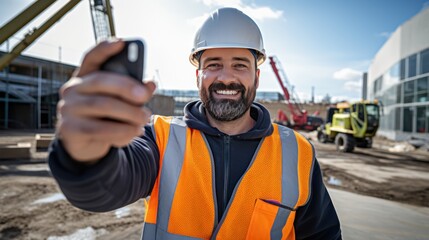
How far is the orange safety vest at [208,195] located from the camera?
1483 millimetres

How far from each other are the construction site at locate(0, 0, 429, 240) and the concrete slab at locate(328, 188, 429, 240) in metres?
0.01

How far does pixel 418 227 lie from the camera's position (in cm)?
365

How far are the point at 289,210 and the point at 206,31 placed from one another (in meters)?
1.37

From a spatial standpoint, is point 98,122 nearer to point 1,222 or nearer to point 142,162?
point 142,162

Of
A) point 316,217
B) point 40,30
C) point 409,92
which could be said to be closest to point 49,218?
point 316,217

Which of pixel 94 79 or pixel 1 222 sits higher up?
pixel 94 79

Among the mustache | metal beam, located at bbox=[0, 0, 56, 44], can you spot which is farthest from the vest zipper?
metal beam, located at bbox=[0, 0, 56, 44]

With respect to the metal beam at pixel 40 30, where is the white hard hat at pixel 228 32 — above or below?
below

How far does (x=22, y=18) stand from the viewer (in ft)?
28.9

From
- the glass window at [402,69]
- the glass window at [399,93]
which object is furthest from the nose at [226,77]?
the glass window at [402,69]

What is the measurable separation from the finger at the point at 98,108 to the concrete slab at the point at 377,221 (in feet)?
10.5

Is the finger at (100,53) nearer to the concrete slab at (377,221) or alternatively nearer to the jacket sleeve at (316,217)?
the jacket sleeve at (316,217)

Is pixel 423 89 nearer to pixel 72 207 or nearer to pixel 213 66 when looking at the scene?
pixel 213 66

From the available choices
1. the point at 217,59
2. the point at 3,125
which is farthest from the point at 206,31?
the point at 3,125
